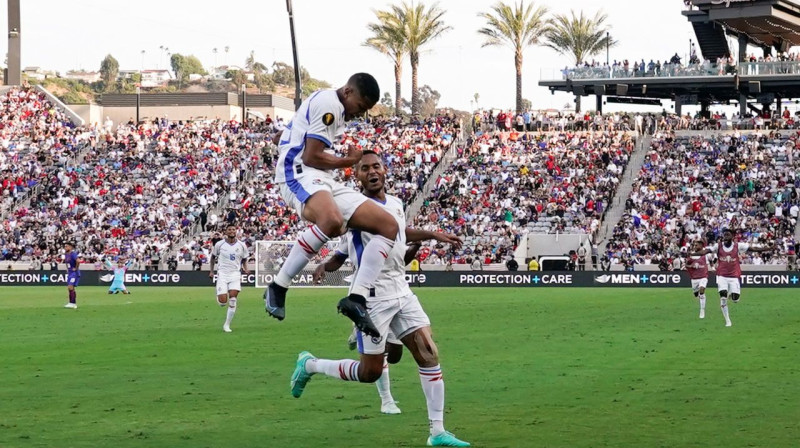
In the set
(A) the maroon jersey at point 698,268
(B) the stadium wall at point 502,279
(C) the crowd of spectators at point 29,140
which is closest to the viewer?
(A) the maroon jersey at point 698,268

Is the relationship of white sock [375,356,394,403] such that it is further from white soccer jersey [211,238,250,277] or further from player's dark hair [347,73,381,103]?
white soccer jersey [211,238,250,277]

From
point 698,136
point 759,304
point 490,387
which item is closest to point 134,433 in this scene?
point 490,387

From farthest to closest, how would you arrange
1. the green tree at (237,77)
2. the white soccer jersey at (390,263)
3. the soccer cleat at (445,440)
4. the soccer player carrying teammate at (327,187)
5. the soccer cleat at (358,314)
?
the green tree at (237,77) → the white soccer jersey at (390,263) → the soccer player carrying teammate at (327,187) → the soccer cleat at (445,440) → the soccer cleat at (358,314)

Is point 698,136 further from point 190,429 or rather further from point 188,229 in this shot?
point 190,429

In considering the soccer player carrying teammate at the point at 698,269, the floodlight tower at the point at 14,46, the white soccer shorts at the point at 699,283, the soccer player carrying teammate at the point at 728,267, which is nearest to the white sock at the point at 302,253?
the soccer player carrying teammate at the point at 728,267

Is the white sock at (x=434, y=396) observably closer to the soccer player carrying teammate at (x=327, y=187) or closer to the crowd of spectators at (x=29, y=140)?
the soccer player carrying teammate at (x=327, y=187)

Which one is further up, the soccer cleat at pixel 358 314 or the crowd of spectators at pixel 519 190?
the crowd of spectators at pixel 519 190

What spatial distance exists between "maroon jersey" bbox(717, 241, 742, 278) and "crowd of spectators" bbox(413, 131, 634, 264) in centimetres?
2689

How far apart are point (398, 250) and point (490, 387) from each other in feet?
16.2

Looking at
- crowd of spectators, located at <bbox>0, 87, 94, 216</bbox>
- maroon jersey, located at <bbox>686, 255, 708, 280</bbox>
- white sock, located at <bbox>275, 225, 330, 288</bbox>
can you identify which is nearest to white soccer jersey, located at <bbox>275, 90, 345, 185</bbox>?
white sock, located at <bbox>275, 225, 330, 288</bbox>

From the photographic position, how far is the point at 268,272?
51.7m

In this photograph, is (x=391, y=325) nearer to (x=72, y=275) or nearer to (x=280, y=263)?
(x=72, y=275)

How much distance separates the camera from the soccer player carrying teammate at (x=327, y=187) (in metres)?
10.6

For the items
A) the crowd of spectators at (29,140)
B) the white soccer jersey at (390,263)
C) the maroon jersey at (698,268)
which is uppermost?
the crowd of spectators at (29,140)
